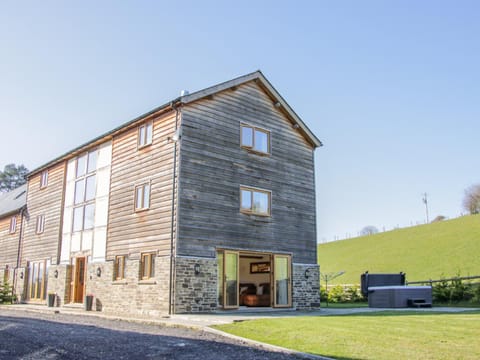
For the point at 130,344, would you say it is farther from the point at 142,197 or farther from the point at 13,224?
the point at 13,224

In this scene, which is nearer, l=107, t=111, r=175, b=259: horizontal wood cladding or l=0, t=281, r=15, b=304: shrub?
l=107, t=111, r=175, b=259: horizontal wood cladding

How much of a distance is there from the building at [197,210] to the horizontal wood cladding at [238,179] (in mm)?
41

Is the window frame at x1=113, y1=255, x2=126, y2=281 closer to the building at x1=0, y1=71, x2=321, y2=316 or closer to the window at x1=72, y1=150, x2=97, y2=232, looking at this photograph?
the building at x1=0, y1=71, x2=321, y2=316

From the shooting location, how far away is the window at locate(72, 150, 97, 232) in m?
21.4

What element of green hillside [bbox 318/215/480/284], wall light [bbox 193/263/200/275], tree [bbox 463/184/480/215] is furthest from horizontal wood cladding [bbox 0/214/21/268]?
tree [bbox 463/184/480/215]

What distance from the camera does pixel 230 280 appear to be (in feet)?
55.9

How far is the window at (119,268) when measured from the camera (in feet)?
60.2

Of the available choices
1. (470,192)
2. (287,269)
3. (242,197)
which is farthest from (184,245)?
(470,192)

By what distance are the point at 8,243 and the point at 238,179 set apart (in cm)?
1759

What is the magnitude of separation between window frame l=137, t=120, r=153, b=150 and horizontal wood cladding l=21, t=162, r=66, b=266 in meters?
7.13

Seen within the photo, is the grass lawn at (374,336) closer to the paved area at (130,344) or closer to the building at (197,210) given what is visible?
the paved area at (130,344)

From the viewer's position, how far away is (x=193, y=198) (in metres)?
16.5

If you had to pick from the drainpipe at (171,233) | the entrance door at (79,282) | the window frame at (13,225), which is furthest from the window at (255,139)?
the window frame at (13,225)

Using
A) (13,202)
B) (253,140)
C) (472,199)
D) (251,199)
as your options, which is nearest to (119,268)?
(251,199)
